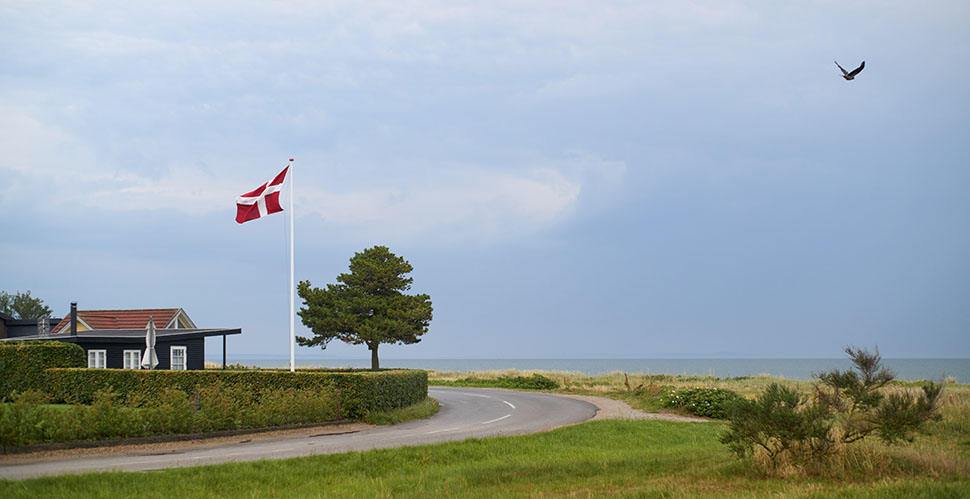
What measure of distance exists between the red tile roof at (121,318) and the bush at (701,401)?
121ft

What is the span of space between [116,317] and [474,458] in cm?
4377

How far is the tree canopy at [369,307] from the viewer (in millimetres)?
47906

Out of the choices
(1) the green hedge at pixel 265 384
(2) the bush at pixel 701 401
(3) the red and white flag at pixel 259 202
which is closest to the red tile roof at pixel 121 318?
(1) the green hedge at pixel 265 384

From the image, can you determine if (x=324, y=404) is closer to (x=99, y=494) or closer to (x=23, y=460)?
(x=23, y=460)

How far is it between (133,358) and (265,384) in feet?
44.9

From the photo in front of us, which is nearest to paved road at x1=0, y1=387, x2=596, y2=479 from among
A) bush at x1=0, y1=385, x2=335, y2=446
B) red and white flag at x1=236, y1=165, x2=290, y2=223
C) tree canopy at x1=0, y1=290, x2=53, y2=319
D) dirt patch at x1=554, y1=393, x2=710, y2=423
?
dirt patch at x1=554, y1=393, x2=710, y2=423

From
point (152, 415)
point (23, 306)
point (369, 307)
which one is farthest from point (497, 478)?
point (23, 306)

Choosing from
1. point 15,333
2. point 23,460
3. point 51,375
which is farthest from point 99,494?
point 15,333

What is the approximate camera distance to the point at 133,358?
34469 mm

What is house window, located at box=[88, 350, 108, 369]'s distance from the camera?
33253mm

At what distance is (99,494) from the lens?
1046 cm

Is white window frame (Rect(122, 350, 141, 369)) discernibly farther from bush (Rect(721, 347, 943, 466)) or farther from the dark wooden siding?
bush (Rect(721, 347, 943, 466))

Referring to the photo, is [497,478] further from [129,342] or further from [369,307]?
[369,307]

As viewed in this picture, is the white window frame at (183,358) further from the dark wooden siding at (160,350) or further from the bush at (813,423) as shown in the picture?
the bush at (813,423)
